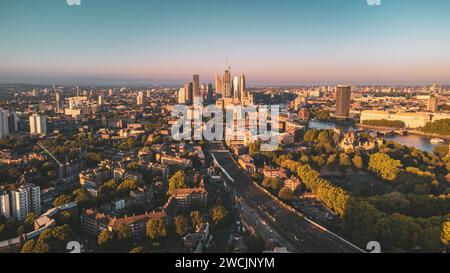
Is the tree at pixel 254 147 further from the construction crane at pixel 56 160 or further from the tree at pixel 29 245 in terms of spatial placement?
the tree at pixel 29 245

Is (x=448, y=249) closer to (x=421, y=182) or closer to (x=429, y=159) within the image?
(x=421, y=182)

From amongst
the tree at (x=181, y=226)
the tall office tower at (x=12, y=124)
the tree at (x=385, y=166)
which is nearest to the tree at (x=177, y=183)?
the tree at (x=181, y=226)

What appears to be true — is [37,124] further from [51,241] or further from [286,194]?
[286,194]

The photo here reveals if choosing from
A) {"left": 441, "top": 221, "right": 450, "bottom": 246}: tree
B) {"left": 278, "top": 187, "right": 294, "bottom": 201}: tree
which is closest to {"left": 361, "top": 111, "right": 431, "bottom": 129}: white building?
{"left": 278, "top": 187, "right": 294, "bottom": 201}: tree

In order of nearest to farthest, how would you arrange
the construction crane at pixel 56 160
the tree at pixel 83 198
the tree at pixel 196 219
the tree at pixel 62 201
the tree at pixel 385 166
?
Answer: the tree at pixel 196 219 → the tree at pixel 62 201 → the tree at pixel 83 198 → the construction crane at pixel 56 160 → the tree at pixel 385 166
